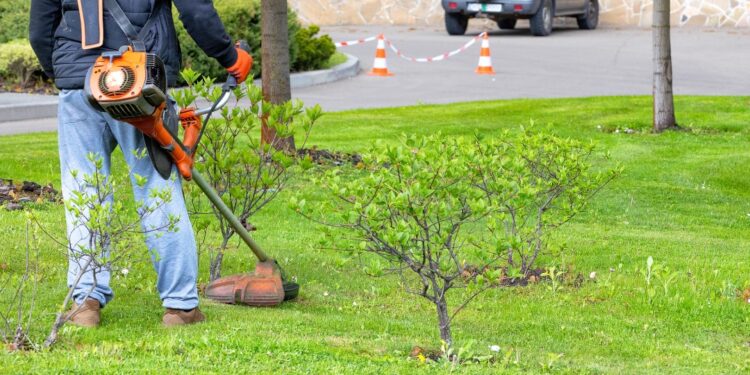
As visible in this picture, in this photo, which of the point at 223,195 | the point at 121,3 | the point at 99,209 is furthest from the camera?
the point at 223,195

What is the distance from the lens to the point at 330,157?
35.6ft

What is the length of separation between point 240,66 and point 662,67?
26.6ft

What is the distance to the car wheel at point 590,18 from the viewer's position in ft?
92.9

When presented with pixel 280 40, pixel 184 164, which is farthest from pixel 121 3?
pixel 280 40

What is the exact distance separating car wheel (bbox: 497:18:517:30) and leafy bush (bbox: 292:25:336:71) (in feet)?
29.8

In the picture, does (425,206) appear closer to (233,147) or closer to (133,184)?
(133,184)

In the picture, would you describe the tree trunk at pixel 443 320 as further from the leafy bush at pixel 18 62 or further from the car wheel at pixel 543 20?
the car wheel at pixel 543 20

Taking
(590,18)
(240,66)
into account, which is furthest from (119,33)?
(590,18)

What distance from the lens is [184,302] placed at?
529 centimetres

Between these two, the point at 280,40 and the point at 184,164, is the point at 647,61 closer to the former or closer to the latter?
the point at 280,40

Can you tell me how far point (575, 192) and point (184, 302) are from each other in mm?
2210

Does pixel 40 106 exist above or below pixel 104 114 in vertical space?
below

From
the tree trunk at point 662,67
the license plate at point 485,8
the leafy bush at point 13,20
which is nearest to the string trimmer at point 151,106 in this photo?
the tree trunk at point 662,67

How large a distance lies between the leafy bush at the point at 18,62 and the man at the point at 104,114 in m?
11.1
